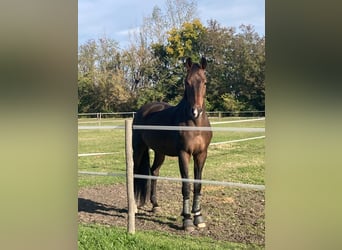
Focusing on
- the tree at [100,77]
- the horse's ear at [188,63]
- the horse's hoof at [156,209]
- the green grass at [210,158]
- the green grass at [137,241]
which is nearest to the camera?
the green grass at [210,158]

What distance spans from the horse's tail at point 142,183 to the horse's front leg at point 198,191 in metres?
0.36

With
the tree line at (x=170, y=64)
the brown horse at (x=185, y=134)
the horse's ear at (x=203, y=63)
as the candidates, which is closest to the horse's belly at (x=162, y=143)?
the brown horse at (x=185, y=134)

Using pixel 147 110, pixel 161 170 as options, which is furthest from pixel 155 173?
pixel 147 110

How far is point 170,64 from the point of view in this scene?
9.08ft

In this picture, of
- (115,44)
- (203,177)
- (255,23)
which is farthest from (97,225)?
(255,23)

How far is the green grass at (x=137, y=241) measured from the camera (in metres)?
2.58

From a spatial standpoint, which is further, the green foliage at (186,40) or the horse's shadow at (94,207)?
the horse's shadow at (94,207)

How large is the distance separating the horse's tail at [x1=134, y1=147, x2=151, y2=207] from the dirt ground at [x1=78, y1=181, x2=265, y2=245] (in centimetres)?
6

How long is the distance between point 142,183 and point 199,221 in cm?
49

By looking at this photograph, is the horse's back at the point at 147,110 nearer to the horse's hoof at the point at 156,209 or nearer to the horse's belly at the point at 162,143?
the horse's belly at the point at 162,143

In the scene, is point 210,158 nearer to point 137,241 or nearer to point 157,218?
point 157,218
